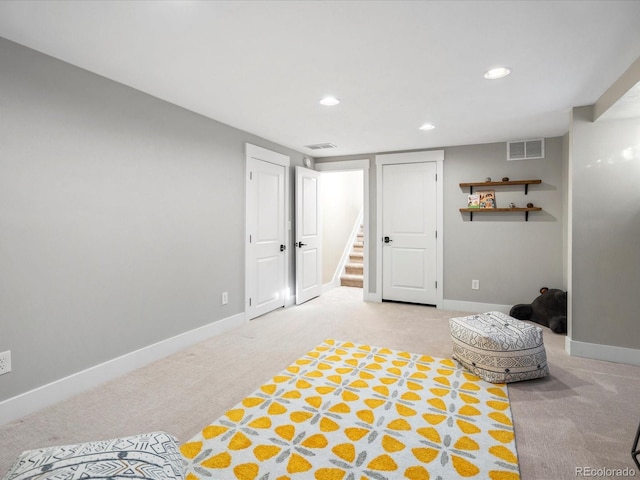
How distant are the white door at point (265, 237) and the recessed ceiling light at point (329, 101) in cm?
137

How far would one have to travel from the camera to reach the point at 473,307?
468cm

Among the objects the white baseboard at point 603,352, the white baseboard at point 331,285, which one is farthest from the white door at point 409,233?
the white baseboard at point 603,352

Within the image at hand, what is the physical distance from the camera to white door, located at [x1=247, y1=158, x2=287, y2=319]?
4156 mm

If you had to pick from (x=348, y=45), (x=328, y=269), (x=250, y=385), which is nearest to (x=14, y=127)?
(x=348, y=45)

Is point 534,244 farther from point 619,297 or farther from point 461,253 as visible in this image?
point 619,297

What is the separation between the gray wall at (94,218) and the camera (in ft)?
6.89

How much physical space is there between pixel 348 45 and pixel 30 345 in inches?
105

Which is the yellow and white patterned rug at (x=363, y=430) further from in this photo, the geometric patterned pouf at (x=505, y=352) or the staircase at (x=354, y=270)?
the staircase at (x=354, y=270)

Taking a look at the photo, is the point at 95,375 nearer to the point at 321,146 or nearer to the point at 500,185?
the point at 321,146

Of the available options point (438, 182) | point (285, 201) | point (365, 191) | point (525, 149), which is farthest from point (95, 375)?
point (525, 149)

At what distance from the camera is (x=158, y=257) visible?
301cm

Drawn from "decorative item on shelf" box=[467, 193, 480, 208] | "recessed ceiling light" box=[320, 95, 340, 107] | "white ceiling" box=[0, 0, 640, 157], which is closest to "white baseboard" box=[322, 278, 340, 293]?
"decorative item on shelf" box=[467, 193, 480, 208]

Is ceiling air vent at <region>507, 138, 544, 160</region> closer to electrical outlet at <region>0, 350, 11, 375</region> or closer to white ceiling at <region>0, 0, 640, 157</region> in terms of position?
white ceiling at <region>0, 0, 640, 157</region>

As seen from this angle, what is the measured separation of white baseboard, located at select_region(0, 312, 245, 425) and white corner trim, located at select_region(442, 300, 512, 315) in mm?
3056
